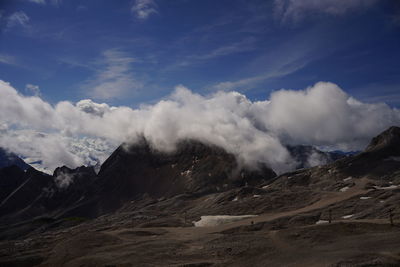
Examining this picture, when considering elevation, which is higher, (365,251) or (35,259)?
(35,259)

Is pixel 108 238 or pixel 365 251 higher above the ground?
pixel 108 238

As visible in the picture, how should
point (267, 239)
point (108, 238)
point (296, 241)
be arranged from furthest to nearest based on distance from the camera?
point (108, 238) → point (267, 239) → point (296, 241)

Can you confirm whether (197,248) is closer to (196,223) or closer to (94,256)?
(94,256)

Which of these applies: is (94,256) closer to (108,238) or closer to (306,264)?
(108,238)

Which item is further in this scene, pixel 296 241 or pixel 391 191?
pixel 391 191

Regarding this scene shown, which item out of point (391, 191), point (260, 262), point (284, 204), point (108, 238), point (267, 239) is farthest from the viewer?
point (284, 204)

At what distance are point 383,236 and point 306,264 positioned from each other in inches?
650

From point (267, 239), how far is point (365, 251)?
68.1 ft

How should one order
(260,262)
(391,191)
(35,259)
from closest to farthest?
(260,262), (35,259), (391,191)

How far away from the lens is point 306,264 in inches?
1785

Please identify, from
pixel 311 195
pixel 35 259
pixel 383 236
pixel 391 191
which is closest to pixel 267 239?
pixel 383 236

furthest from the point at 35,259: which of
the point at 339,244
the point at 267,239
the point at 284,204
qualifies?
the point at 284,204

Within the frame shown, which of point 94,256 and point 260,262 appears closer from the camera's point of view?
point 260,262

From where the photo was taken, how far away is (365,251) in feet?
153
